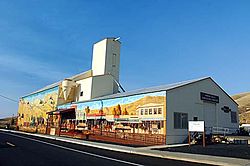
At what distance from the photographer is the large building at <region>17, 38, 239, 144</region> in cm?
2427

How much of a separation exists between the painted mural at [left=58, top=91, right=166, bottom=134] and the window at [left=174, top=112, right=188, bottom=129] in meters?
1.75

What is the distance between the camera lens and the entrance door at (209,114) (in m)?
28.3

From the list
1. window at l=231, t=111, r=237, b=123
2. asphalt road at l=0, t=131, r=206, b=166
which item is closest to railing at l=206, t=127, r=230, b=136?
window at l=231, t=111, r=237, b=123

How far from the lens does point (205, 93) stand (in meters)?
28.8

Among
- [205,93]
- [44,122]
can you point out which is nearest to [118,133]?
[205,93]

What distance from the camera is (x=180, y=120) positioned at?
2491 centimetres

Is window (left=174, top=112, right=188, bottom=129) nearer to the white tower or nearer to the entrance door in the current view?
the entrance door

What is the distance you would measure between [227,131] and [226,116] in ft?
6.27

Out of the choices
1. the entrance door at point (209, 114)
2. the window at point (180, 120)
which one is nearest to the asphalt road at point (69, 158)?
the window at point (180, 120)

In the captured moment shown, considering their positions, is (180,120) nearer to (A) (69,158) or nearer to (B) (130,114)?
(B) (130,114)

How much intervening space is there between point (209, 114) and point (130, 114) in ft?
31.0

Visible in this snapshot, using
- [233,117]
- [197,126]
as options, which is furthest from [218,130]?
[197,126]

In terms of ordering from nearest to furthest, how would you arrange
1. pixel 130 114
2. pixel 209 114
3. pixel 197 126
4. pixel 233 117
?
pixel 197 126 < pixel 130 114 < pixel 209 114 < pixel 233 117

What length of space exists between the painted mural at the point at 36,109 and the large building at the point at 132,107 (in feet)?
0.76
